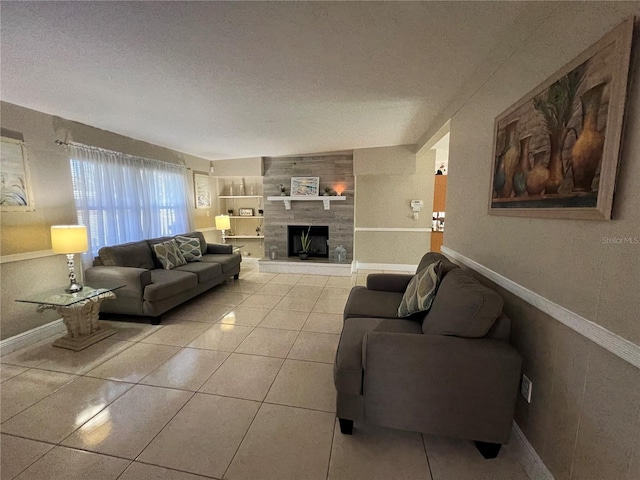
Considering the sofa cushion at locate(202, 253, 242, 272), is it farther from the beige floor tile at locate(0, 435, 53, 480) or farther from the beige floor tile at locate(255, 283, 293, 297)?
the beige floor tile at locate(0, 435, 53, 480)

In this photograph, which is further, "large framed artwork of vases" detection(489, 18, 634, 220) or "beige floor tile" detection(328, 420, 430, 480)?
"beige floor tile" detection(328, 420, 430, 480)

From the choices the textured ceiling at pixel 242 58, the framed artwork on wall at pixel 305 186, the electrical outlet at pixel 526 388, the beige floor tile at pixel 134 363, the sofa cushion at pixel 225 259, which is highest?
the textured ceiling at pixel 242 58

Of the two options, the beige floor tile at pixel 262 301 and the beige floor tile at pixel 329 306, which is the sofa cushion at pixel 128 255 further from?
the beige floor tile at pixel 329 306

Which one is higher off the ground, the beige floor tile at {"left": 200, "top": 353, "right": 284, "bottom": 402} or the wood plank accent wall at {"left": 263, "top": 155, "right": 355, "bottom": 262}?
the wood plank accent wall at {"left": 263, "top": 155, "right": 355, "bottom": 262}

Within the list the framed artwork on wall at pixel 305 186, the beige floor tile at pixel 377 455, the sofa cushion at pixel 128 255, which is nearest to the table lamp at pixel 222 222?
the framed artwork on wall at pixel 305 186

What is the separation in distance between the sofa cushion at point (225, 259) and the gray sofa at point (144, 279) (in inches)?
9.0

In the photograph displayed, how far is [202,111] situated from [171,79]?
743mm

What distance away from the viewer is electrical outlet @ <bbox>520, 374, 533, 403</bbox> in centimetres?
142

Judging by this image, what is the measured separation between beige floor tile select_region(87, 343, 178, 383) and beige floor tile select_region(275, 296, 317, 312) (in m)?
1.39

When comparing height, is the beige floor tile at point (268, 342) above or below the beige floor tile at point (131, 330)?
above

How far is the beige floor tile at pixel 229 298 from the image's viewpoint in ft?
12.2

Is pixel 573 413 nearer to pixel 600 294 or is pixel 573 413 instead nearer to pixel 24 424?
pixel 600 294

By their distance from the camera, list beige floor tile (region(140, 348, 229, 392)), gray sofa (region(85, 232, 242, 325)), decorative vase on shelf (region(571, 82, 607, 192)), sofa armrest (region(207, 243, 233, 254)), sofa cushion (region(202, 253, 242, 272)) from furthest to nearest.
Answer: sofa armrest (region(207, 243, 233, 254)) → sofa cushion (region(202, 253, 242, 272)) → gray sofa (region(85, 232, 242, 325)) → beige floor tile (region(140, 348, 229, 392)) → decorative vase on shelf (region(571, 82, 607, 192))

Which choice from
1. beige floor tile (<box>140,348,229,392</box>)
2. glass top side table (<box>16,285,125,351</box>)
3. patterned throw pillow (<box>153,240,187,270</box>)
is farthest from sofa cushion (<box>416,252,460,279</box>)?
patterned throw pillow (<box>153,240,187,270</box>)
